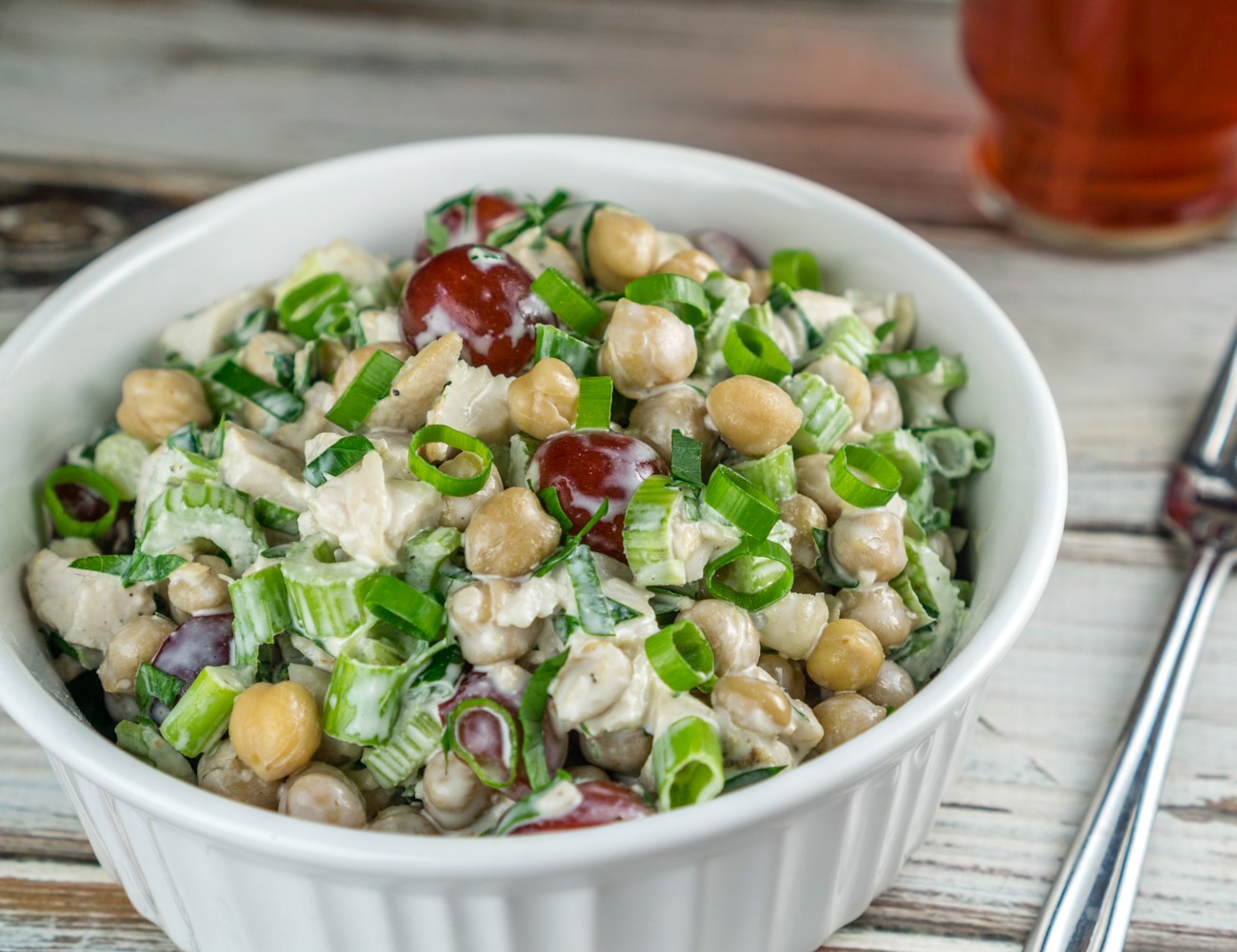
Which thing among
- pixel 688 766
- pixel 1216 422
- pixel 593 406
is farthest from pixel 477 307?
pixel 1216 422

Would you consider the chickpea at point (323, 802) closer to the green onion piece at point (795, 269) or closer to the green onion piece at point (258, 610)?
the green onion piece at point (258, 610)

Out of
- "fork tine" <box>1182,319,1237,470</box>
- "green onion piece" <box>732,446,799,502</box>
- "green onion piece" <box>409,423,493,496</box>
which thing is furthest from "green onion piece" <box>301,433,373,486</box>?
"fork tine" <box>1182,319,1237,470</box>

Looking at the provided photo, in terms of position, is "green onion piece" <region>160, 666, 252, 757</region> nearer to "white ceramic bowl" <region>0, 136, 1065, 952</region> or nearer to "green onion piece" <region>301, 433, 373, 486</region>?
"white ceramic bowl" <region>0, 136, 1065, 952</region>

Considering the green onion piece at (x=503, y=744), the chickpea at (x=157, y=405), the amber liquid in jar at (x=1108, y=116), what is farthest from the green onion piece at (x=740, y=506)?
the amber liquid in jar at (x=1108, y=116)

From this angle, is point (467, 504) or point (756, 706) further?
point (467, 504)

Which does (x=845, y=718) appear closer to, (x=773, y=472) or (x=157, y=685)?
(x=773, y=472)

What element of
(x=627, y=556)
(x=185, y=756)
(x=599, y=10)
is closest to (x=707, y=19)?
(x=599, y=10)
